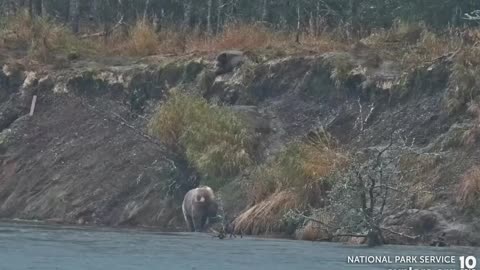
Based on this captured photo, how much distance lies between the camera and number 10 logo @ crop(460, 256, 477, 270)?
1649cm

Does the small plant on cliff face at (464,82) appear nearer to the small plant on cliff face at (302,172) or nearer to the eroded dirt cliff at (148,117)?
the eroded dirt cliff at (148,117)

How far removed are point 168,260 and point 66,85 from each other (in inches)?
538

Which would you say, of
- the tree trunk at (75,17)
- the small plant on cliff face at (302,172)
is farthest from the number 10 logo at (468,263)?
the tree trunk at (75,17)

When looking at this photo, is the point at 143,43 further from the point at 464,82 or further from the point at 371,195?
the point at 371,195

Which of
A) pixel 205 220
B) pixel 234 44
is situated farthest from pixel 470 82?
pixel 234 44

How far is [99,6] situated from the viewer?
138 feet

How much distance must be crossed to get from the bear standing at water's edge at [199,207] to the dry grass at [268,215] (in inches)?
→ 26.0

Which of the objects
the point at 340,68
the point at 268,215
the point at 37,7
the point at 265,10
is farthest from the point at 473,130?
the point at 37,7

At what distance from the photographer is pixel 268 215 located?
22547 mm

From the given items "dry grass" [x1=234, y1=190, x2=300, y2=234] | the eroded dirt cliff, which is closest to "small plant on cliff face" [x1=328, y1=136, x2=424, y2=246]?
the eroded dirt cliff

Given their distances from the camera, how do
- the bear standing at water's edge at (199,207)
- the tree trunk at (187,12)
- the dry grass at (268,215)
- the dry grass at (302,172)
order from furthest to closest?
the tree trunk at (187,12), the bear standing at water's edge at (199,207), the dry grass at (302,172), the dry grass at (268,215)

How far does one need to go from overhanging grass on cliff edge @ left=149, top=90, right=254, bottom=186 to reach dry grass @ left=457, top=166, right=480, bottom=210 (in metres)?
4.87

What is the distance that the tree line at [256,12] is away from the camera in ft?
113

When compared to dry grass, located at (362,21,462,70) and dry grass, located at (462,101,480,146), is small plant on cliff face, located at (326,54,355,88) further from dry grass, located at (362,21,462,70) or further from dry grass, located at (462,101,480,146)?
dry grass, located at (462,101,480,146)
